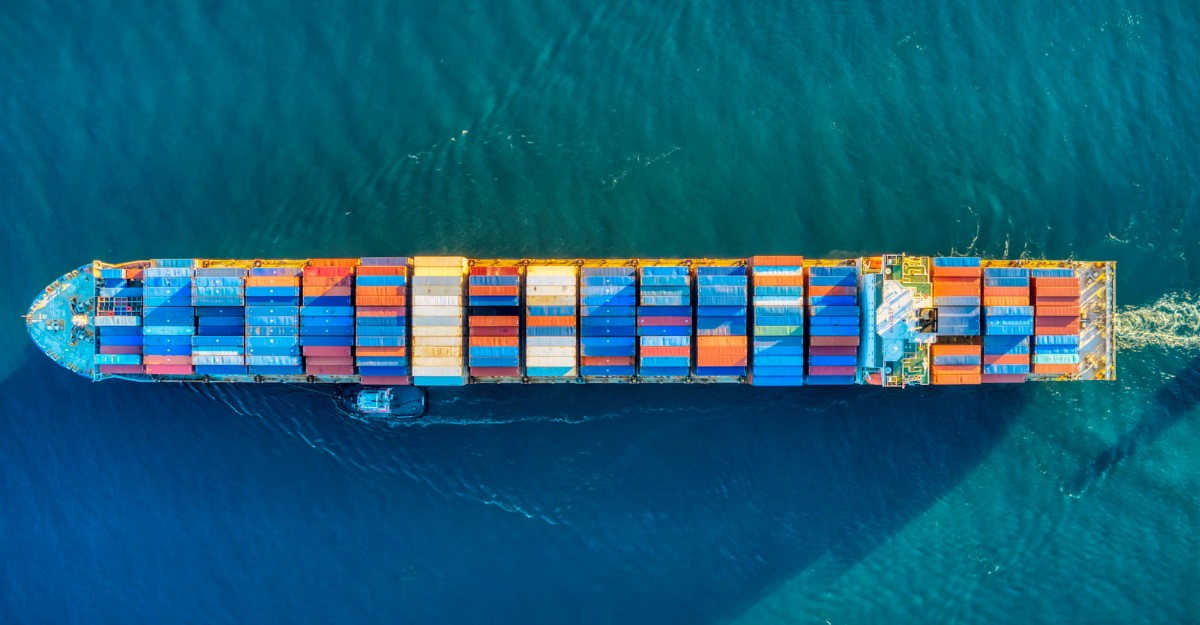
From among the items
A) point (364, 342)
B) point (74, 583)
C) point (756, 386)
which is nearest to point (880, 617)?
point (756, 386)

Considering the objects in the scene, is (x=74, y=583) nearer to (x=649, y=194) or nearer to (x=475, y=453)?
(x=475, y=453)

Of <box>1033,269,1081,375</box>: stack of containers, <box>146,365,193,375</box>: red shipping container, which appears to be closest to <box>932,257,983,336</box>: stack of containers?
<box>1033,269,1081,375</box>: stack of containers

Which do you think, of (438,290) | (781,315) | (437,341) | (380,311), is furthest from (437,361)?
(781,315)

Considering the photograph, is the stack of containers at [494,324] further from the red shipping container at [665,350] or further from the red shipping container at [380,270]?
the red shipping container at [665,350]

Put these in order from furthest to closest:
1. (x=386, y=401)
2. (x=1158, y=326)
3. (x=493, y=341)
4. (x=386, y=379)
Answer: (x=1158, y=326), (x=386, y=401), (x=386, y=379), (x=493, y=341)

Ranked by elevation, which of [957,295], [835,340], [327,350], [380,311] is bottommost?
[327,350]

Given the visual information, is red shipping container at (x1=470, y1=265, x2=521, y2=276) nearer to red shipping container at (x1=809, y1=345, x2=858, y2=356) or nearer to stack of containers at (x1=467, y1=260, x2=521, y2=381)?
stack of containers at (x1=467, y1=260, x2=521, y2=381)

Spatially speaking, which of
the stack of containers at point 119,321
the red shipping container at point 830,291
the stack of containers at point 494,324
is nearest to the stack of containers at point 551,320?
the stack of containers at point 494,324

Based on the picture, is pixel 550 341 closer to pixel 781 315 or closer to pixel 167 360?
pixel 781 315
